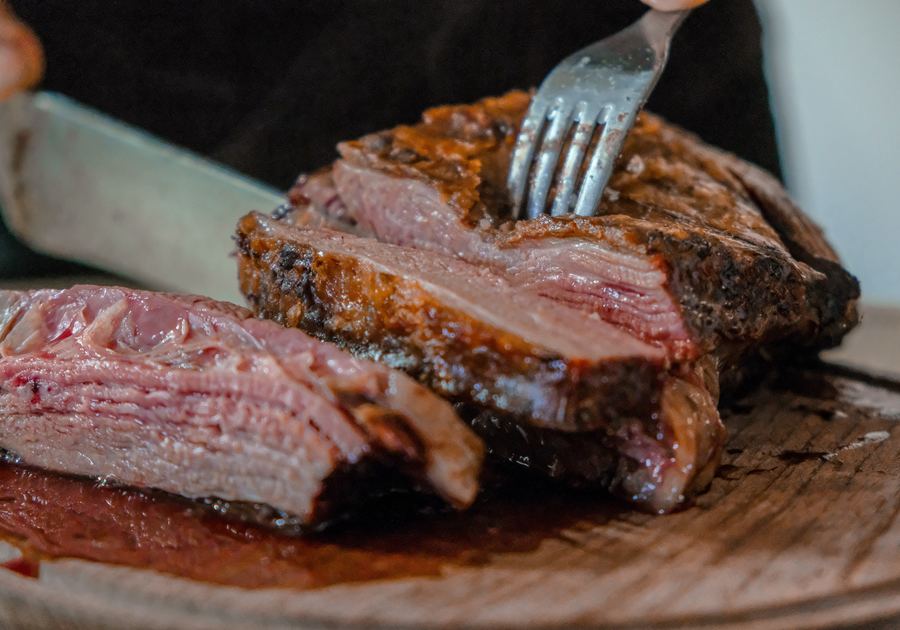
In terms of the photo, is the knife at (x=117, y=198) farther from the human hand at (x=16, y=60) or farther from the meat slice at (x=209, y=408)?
the meat slice at (x=209, y=408)

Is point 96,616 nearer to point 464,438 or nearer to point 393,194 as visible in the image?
point 464,438

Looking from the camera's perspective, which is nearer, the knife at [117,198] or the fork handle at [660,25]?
the fork handle at [660,25]

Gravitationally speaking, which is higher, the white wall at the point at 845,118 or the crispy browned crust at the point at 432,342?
the white wall at the point at 845,118

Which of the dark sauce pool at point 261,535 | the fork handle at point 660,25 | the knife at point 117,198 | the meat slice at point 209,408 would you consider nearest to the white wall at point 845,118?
the fork handle at point 660,25

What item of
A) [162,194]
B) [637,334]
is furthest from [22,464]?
[162,194]

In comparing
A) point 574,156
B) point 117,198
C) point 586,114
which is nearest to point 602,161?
point 574,156

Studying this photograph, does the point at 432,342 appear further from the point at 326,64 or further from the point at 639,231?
the point at 326,64

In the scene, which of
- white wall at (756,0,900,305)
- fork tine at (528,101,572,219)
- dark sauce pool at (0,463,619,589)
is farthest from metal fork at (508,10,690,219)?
white wall at (756,0,900,305)
